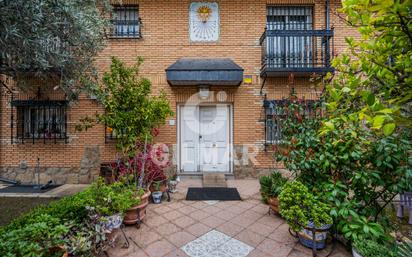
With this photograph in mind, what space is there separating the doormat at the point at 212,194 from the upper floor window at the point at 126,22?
517cm

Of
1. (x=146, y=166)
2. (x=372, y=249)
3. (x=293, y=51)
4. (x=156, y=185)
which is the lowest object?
(x=372, y=249)

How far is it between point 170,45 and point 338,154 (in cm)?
539

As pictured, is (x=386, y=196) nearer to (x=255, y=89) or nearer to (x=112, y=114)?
(x=255, y=89)

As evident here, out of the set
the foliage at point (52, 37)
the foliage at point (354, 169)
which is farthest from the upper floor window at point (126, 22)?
the foliage at point (354, 169)

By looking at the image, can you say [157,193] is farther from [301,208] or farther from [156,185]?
[301,208]

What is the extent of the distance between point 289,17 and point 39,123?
28.7ft

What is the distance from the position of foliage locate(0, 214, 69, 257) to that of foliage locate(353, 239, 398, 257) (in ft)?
11.0

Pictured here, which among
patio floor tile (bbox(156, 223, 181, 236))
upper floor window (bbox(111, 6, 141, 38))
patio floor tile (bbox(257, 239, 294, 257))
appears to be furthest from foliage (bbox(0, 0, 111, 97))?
patio floor tile (bbox(257, 239, 294, 257))

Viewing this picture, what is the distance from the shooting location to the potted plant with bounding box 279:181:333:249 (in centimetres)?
239

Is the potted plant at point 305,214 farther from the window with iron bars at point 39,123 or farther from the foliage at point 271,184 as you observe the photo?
the window with iron bars at point 39,123

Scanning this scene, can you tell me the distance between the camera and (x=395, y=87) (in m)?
1.36

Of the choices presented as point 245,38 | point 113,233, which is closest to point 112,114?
point 113,233

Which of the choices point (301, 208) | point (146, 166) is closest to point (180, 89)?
point (146, 166)

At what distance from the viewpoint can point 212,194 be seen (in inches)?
179
